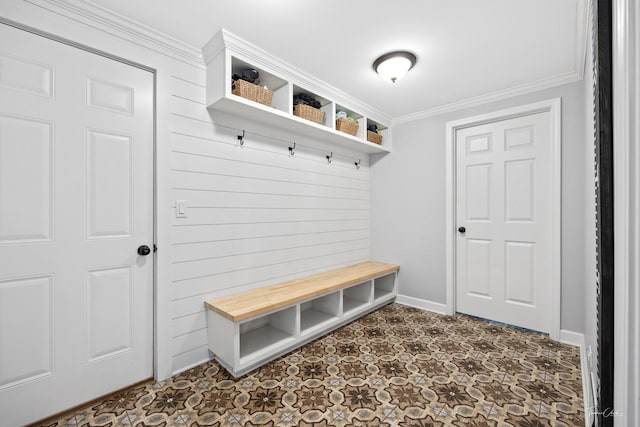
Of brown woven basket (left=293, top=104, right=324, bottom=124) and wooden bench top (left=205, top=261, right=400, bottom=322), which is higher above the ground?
brown woven basket (left=293, top=104, right=324, bottom=124)

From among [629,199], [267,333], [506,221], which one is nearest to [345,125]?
[506,221]

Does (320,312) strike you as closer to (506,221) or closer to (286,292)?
(286,292)

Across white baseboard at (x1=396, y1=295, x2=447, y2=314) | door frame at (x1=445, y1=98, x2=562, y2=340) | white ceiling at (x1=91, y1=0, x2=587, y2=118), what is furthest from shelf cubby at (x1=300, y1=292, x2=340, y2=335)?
white ceiling at (x1=91, y1=0, x2=587, y2=118)

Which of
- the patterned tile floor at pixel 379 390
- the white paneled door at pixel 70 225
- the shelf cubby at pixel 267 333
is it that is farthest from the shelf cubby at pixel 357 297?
the white paneled door at pixel 70 225

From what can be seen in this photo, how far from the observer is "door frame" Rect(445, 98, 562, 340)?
2.58 metres

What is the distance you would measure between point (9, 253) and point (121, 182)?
64 cm

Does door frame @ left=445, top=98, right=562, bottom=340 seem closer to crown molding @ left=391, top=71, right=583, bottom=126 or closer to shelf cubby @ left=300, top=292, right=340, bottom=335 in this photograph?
crown molding @ left=391, top=71, right=583, bottom=126

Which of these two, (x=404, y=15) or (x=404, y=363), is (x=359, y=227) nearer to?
(x=404, y=363)

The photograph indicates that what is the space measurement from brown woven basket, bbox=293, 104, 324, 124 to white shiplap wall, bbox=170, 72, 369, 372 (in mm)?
284

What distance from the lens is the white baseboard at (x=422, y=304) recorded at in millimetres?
3259

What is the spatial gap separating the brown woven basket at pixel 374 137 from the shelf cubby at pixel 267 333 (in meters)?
2.13

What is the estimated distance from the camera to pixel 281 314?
2.51 meters

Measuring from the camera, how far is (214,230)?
7.43 ft

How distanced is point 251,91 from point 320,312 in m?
2.14
